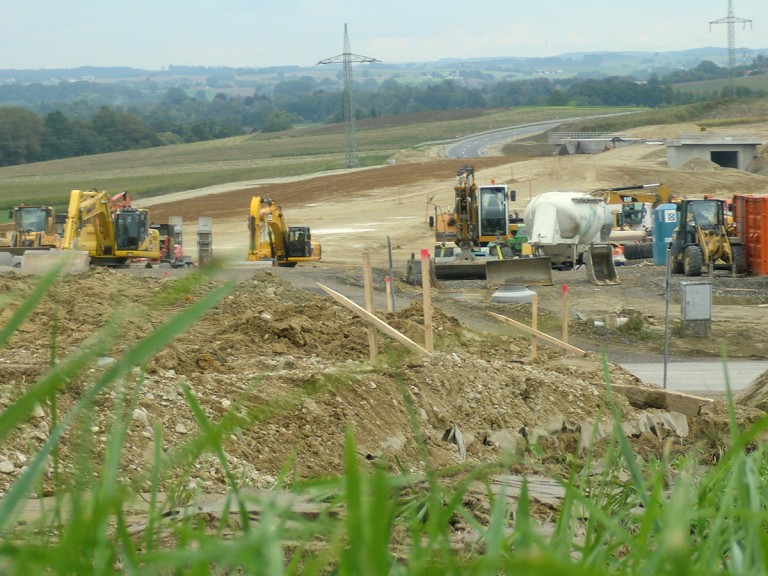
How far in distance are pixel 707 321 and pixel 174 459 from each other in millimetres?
22101

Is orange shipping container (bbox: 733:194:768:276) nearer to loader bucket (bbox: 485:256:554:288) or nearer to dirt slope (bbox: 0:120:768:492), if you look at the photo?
dirt slope (bbox: 0:120:768:492)

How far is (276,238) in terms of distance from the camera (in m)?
34.2

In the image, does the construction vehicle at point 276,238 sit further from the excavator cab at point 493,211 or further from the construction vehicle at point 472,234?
the excavator cab at point 493,211

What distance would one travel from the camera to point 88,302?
18688 millimetres

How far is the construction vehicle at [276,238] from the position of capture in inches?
1304

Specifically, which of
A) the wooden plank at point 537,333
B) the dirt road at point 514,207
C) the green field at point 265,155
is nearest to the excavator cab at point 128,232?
the dirt road at point 514,207

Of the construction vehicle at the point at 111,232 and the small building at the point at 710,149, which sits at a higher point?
the small building at the point at 710,149

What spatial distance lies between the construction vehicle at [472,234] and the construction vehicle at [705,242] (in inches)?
181

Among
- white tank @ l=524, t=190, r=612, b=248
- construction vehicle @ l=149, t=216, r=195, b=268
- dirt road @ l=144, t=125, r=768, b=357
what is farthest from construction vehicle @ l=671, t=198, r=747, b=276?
construction vehicle @ l=149, t=216, r=195, b=268

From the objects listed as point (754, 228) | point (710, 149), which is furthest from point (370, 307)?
point (710, 149)

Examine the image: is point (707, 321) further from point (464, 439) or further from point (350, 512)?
point (350, 512)

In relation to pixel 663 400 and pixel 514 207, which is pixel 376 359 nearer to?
pixel 663 400

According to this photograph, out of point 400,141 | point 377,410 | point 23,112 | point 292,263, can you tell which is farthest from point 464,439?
point 23,112

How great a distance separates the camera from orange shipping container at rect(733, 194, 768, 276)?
2856 centimetres
